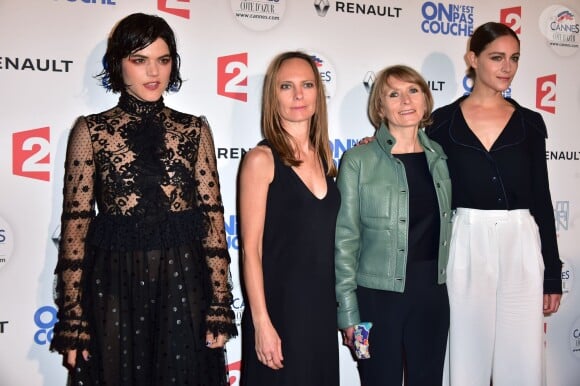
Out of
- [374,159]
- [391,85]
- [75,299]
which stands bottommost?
[75,299]

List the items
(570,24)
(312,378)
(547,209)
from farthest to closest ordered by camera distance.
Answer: (570,24) → (547,209) → (312,378)


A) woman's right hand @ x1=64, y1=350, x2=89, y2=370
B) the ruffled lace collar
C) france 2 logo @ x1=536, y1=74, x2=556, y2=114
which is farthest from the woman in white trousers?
woman's right hand @ x1=64, y1=350, x2=89, y2=370

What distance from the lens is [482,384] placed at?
249cm

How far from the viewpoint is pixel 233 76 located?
2822mm

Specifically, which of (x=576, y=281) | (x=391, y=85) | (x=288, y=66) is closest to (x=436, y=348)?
(x=391, y=85)

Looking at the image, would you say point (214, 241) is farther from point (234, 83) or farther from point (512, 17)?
point (512, 17)

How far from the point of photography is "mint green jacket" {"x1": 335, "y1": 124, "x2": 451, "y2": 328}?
2.18 metres

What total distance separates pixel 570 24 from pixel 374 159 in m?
2.14

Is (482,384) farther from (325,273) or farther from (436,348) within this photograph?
(325,273)

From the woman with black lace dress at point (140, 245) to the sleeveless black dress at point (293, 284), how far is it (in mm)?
159

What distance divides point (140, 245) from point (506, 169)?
1.69 meters

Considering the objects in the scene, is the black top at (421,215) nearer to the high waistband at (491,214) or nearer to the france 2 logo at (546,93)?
the high waistband at (491,214)

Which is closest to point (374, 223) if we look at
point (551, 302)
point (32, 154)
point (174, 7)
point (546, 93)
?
point (551, 302)

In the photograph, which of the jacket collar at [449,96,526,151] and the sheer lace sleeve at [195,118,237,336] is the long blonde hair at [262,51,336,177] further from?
the jacket collar at [449,96,526,151]
